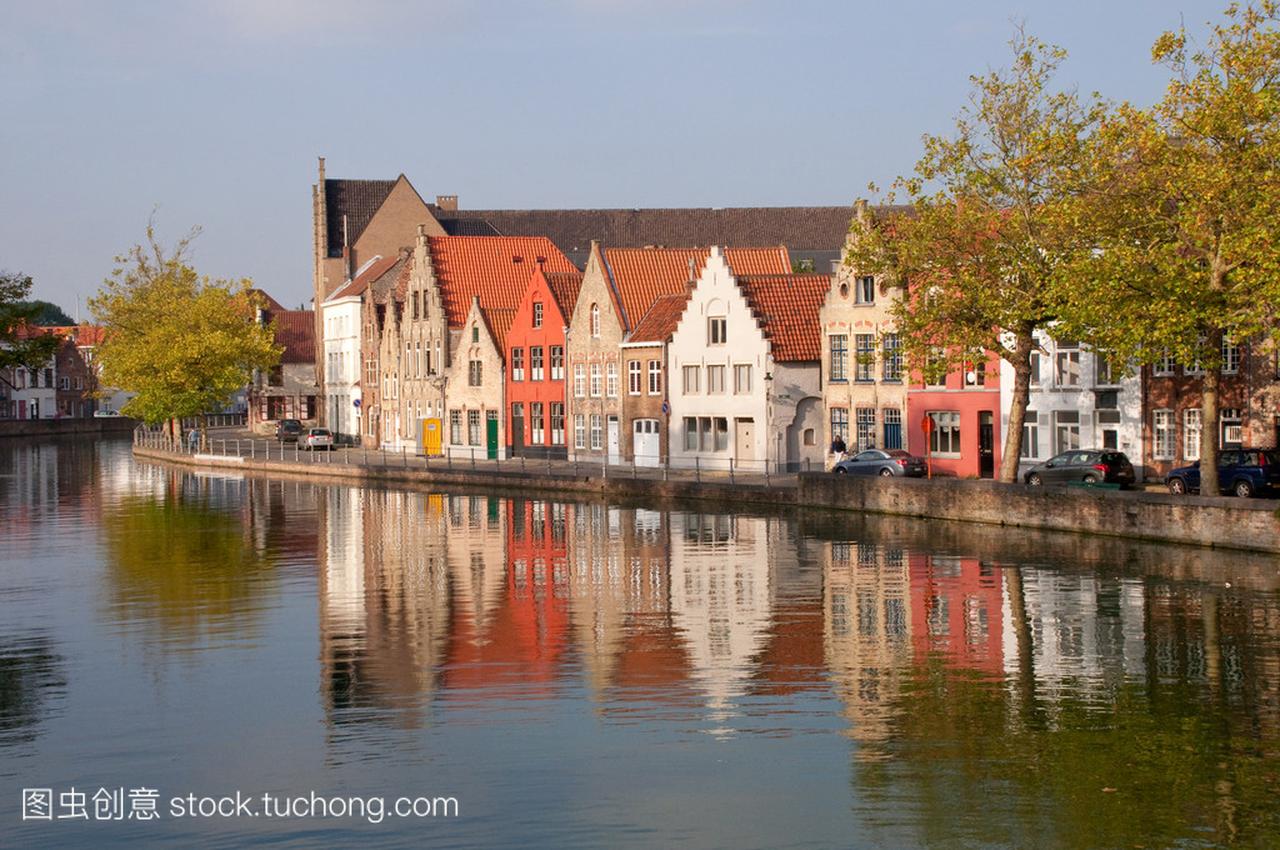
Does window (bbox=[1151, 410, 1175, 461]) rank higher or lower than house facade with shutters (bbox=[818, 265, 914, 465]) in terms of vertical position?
lower

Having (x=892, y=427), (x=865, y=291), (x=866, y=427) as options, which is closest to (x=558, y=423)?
(x=866, y=427)

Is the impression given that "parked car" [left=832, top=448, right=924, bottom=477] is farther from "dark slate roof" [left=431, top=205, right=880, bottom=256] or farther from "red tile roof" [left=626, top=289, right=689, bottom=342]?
"dark slate roof" [left=431, top=205, right=880, bottom=256]

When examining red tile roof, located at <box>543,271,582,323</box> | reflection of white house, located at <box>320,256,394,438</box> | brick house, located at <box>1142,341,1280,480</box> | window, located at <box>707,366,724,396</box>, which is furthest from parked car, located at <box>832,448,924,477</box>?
reflection of white house, located at <box>320,256,394,438</box>

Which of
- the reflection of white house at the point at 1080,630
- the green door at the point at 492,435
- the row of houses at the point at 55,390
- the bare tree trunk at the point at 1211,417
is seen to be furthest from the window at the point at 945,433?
the row of houses at the point at 55,390

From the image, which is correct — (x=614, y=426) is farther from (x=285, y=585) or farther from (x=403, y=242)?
(x=403, y=242)

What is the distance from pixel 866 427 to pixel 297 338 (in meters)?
83.0

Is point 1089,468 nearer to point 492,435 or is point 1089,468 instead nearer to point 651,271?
point 651,271

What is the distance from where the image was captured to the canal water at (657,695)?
19.1 meters

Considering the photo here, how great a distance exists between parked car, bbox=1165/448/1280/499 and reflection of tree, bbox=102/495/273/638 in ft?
88.1

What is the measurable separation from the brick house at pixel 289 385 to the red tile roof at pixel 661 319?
207 ft

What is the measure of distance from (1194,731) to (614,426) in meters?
55.9

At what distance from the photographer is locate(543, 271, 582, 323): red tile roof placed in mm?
82000

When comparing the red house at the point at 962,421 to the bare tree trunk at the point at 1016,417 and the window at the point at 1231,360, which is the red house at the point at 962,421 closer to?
the window at the point at 1231,360

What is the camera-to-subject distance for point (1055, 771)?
806 inches
